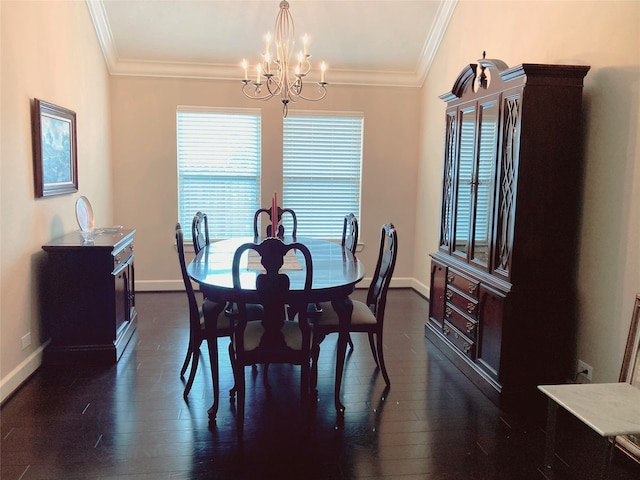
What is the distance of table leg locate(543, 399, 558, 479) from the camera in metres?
2.12

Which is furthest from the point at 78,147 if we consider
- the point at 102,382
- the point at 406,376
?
the point at 406,376

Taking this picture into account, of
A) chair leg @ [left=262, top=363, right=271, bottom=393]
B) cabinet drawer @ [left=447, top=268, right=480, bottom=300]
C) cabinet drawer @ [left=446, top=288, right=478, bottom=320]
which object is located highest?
cabinet drawer @ [left=447, top=268, right=480, bottom=300]

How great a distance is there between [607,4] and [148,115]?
173 inches

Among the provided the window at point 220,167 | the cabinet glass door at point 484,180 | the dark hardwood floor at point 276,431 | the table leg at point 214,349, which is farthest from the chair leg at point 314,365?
the window at point 220,167

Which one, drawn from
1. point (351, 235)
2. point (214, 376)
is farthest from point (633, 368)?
point (351, 235)

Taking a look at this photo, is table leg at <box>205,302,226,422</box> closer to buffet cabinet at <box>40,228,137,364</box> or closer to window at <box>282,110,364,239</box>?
buffet cabinet at <box>40,228,137,364</box>

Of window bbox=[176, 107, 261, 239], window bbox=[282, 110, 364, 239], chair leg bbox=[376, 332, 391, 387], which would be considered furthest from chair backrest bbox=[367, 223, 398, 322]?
window bbox=[176, 107, 261, 239]

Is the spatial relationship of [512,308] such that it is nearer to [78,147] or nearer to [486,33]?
[486,33]

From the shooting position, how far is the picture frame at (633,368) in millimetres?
2303

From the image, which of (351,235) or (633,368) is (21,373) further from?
(633,368)

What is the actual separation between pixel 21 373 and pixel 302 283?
6.34 ft

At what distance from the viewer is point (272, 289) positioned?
8.21 feet

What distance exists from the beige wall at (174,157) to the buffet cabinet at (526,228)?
2532mm

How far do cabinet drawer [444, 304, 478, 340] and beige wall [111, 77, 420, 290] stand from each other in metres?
2.27
